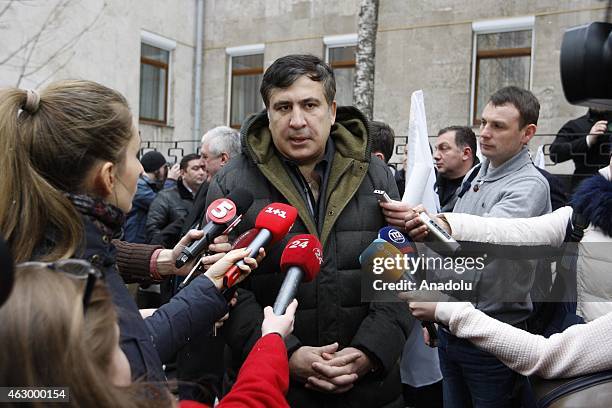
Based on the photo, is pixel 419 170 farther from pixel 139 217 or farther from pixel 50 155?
pixel 139 217

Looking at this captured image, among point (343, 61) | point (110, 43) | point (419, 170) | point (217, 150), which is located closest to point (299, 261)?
point (419, 170)

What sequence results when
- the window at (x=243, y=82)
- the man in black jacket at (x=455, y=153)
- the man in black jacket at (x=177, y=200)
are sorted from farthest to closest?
the window at (x=243, y=82) → the man in black jacket at (x=177, y=200) → the man in black jacket at (x=455, y=153)

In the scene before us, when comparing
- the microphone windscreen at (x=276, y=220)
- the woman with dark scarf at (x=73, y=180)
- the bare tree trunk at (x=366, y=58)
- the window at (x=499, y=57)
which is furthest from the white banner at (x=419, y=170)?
the window at (x=499, y=57)

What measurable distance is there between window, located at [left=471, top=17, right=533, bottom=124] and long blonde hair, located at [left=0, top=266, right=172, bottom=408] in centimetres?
1162

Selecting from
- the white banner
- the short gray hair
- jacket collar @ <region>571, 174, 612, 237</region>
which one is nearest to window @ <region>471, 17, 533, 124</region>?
the white banner

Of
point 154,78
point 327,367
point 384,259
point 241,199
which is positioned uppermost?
point 154,78

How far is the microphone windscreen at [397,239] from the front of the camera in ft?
8.10

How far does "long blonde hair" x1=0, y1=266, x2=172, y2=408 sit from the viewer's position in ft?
3.44

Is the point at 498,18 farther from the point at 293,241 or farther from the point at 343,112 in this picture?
the point at 293,241

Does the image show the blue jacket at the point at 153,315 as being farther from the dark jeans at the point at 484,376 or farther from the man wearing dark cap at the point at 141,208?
the man wearing dark cap at the point at 141,208

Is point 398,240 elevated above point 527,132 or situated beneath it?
situated beneath

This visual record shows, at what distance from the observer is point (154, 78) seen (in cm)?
1509

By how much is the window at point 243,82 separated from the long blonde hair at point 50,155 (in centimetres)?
1341

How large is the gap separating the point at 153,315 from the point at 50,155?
0.67m
